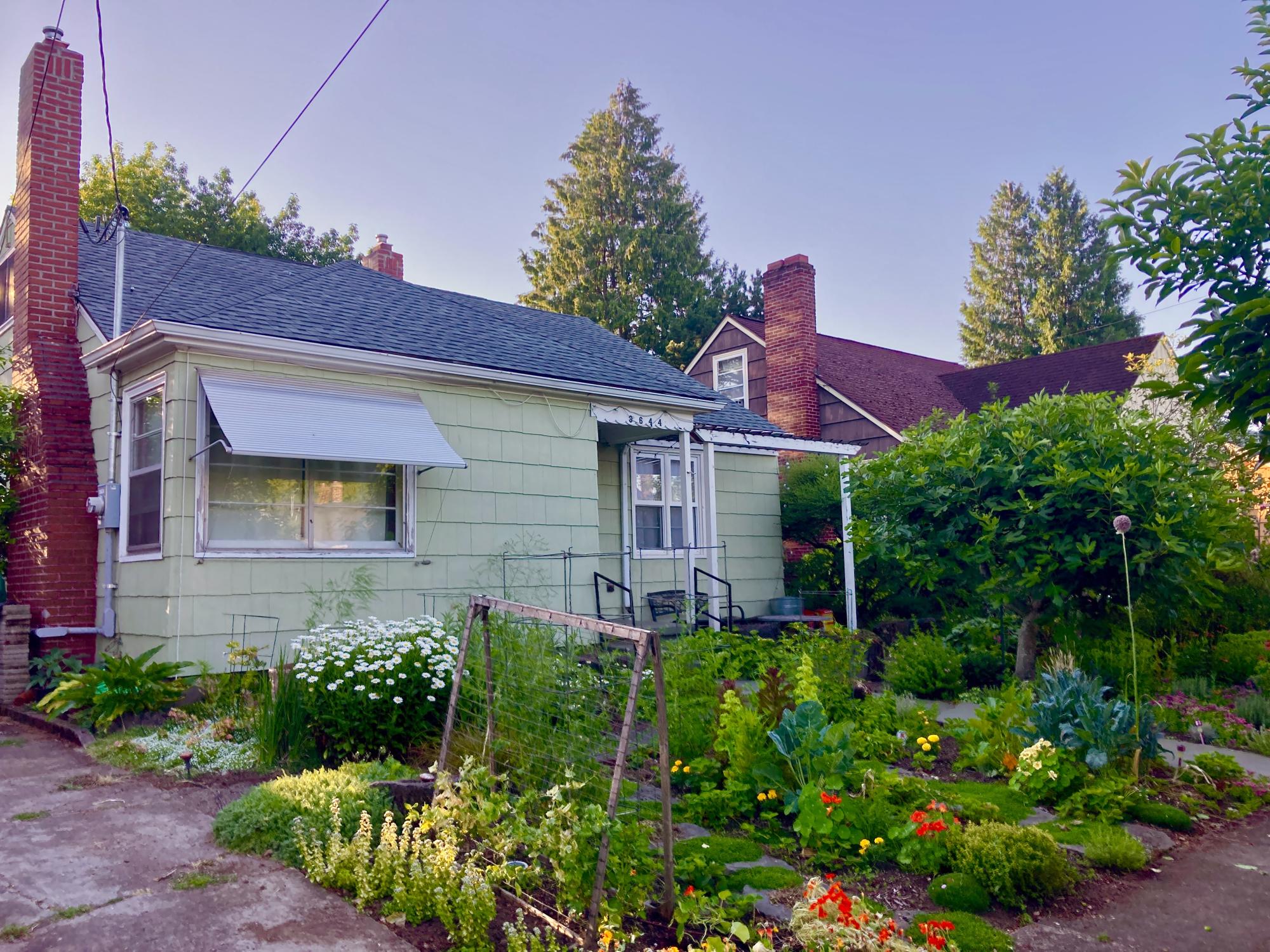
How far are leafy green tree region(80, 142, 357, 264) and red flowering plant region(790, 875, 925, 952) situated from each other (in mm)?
26071

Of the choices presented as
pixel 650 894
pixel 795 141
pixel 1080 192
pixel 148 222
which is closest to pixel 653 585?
pixel 795 141

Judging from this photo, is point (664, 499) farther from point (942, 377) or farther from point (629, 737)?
point (942, 377)

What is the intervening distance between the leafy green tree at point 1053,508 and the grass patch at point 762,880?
4426 mm

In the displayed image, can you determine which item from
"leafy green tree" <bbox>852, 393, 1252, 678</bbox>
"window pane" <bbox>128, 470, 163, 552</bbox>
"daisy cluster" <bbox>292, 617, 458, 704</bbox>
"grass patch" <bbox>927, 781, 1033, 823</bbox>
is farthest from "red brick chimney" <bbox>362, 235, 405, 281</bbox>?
"grass patch" <bbox>927, 781, 1033, 823</bbox>

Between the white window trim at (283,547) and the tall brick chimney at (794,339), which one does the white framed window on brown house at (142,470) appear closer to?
the white window trim at (283,547)

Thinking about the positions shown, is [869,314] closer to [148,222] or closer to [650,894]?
[148,222]

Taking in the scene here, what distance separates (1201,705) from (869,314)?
2853cm

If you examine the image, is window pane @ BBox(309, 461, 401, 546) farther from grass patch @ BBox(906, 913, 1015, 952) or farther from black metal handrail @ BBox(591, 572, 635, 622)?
grass patch @ BBox(906, 913, 1015, 952)

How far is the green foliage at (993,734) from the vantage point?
5703 millimetres

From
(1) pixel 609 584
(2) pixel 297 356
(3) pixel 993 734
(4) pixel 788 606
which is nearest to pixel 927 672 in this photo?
(3) pixel 993 734

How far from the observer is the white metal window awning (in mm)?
7324

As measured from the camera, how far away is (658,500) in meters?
12.3

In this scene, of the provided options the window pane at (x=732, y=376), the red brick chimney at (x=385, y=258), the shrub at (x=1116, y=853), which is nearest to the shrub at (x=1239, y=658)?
the shrub at (x=1116, y=853)

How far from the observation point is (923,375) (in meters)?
21.4
